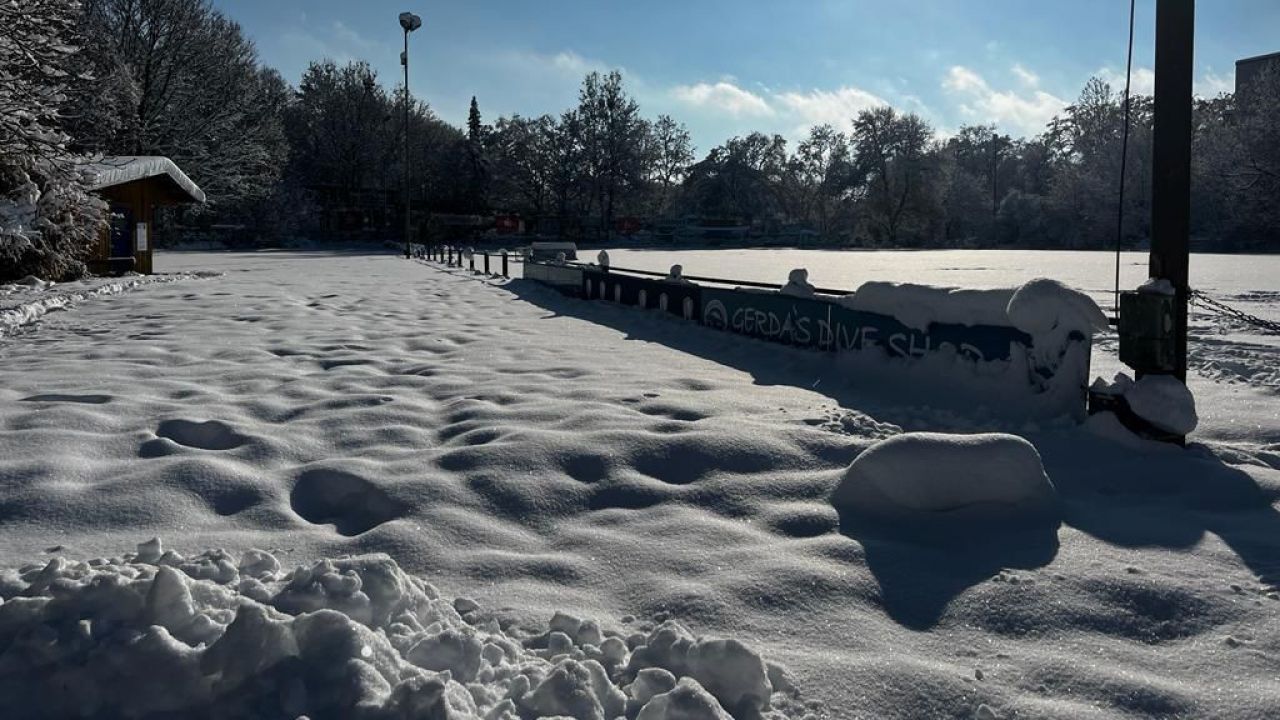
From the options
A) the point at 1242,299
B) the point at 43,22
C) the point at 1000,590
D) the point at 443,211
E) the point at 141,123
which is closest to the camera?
the point at 1000,590

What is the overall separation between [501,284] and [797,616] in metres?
19.4

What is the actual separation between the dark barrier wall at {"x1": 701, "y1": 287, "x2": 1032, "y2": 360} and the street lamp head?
31.7 metres

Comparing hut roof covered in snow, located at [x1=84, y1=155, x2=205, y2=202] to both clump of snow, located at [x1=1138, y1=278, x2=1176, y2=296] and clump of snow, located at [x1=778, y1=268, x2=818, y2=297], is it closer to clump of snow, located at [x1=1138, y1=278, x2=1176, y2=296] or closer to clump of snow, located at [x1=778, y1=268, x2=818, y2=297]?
clump of snow, located at [x1=778, y1=268, x2=818, y2=297]

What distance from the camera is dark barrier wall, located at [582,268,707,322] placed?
41.7 ft

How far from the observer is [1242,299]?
16484mm

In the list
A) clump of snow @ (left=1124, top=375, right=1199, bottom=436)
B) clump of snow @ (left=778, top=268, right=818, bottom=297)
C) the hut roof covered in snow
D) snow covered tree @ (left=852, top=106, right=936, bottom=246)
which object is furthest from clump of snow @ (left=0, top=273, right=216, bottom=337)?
snow covered tree @ (left=852, top=106, right=936, bottom=246)

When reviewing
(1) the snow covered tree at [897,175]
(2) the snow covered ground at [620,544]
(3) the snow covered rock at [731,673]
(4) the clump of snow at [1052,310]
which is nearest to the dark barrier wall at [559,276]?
(2) the snow covered ground at [620,544]

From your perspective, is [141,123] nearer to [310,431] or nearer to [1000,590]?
[310,431]

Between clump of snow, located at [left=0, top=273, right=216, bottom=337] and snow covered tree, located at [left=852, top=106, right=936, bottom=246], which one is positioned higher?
snow covered tree, located at [left=852, top=106, right=936, bottom=246]

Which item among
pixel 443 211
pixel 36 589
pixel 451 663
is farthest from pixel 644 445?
pixel 443 211

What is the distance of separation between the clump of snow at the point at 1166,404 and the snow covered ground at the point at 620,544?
18cm

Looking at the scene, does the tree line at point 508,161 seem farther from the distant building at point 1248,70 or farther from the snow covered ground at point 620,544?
the snow covered ground at point 620,544

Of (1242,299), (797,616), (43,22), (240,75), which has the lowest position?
(797,616)

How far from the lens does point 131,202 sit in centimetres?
2155
